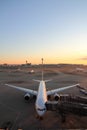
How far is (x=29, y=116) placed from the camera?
25.4 meters

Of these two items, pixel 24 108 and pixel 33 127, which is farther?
pixel 24 108

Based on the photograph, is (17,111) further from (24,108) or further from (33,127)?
(33,127)

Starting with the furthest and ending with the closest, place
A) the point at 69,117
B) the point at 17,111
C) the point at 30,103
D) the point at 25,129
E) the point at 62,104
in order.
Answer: the point at 30,103 → the point at 17,111 → the point at 69,117 → the point at 62,104 → the point at 25,129

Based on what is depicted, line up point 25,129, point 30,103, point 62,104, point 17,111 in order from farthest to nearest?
point 30,103 < point 17,111 < point 62,104 < point 25,129

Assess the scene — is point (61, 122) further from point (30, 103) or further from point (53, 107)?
point (30, 103)

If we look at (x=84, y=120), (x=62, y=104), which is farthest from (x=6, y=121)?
(x=84, y=120)

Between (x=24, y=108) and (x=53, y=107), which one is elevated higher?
(x=53, y=107)

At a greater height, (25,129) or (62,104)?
(62,104)

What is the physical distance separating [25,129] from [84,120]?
26.4 ft

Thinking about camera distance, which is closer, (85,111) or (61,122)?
(85,111)

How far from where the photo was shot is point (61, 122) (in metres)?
22.6

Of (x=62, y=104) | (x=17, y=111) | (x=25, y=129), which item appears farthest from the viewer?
(x=17, y=111)

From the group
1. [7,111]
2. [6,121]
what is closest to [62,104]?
[6,121]

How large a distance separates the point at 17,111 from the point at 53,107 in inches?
301
